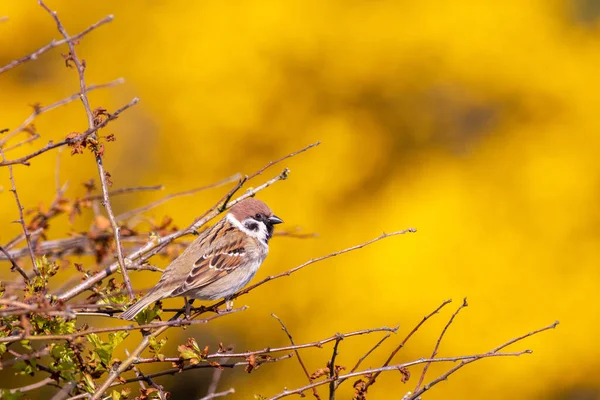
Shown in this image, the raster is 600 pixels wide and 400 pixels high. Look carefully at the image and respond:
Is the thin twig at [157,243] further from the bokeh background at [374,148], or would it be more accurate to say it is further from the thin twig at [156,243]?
the bokeh background at [374,148]

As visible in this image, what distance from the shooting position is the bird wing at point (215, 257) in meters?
4.56

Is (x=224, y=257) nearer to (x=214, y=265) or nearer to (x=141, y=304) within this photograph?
(x=214, y=265)

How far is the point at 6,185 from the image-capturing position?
311 inches

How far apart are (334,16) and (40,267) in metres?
6.40

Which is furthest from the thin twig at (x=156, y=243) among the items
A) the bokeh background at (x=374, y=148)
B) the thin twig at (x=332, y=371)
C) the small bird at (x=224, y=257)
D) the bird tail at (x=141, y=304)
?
the bokeh background at (x=374, y=148)

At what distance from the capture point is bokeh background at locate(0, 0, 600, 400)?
25.9 ft

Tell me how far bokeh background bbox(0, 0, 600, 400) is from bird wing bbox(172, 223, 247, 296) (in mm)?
2907

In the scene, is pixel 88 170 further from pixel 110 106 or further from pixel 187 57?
pixel 187 57

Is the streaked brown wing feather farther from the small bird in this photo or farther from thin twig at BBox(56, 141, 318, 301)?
thin twig at BBox(56, 141, 318, 301)

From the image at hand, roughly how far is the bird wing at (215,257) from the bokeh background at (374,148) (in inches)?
114

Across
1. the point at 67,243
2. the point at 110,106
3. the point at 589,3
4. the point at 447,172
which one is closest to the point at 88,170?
the point at 110,106

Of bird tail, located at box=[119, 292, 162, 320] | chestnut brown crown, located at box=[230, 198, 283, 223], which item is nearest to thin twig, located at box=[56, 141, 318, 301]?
bird tail, located at box=[119, 292, 162, 320]

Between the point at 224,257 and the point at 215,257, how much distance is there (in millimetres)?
58

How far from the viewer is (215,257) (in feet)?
15.8
